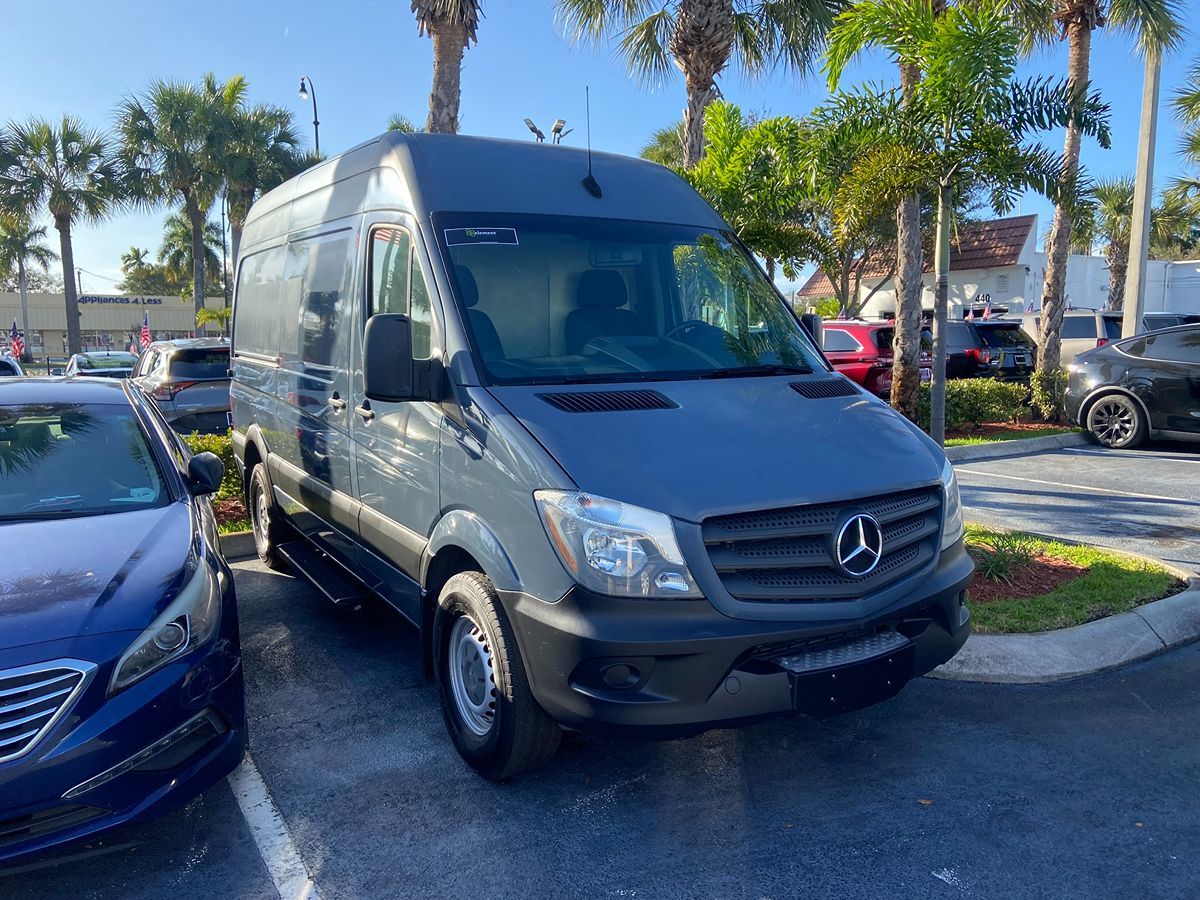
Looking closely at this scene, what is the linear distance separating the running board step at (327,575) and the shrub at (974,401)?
→ 9.46 m

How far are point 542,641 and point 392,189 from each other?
2.38m

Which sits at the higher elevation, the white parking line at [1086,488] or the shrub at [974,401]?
the shrub at [974,401]

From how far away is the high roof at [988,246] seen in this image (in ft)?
107

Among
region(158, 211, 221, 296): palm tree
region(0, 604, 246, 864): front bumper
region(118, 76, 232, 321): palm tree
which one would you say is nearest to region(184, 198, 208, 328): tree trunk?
region(118, 76, 232, 321): palm tree

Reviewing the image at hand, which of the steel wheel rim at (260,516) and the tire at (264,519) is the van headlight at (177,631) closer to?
the tire at (264,519)

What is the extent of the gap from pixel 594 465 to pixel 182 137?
3497 centimetres

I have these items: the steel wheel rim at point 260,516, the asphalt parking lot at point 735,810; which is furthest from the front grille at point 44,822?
the steel wheel rim at point 260,516

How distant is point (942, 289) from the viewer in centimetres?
808

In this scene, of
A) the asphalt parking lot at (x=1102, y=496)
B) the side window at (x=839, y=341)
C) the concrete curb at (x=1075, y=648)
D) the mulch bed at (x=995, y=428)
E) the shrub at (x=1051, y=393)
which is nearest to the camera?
the concrete curb at (x=1075, y=648)

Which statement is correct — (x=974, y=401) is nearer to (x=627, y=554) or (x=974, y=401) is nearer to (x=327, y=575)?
(x=327, y=575)

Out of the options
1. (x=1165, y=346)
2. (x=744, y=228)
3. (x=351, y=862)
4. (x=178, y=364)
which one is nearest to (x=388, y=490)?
(x=351, y=862)

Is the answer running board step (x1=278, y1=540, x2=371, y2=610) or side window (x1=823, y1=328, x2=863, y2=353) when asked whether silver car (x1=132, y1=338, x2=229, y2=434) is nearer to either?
running board step (x1=278, y1=540, x2=371, y2=610)

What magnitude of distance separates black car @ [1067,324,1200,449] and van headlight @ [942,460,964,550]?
8916 millimetres

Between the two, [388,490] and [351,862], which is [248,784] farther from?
[388,490]
